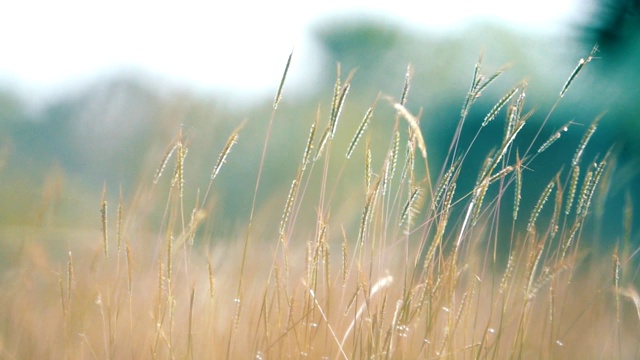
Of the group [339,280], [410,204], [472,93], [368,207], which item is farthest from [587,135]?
[339,280]

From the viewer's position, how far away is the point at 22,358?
184cm

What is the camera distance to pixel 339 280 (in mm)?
2018

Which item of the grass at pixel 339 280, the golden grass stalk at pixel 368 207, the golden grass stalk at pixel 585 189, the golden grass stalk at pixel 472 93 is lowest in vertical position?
the grass at pixel 339 280

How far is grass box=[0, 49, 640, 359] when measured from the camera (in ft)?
4.86

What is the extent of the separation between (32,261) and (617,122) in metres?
4.97

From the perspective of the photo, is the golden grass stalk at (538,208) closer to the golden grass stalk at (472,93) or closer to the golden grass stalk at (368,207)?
the golden grass stalk at (472,93)

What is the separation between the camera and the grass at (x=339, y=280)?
1482 mm

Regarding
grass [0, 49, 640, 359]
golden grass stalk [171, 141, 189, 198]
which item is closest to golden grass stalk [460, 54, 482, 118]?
grass [0, 49, 640, 359]

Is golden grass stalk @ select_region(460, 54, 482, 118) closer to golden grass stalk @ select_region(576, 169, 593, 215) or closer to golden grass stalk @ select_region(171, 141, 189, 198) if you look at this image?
golden grass stalk @ select_region(576, 169, 593, 215)

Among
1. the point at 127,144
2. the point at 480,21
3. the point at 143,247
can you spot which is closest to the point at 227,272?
the point at 143,247

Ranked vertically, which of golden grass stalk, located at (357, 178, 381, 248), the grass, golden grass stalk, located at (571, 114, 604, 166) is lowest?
the grass

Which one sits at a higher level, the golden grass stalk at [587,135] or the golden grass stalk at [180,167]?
the golden grass stalk at [587,135]

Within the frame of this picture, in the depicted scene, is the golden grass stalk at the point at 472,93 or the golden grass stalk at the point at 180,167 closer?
the golden grass stalk at the point at 180,167

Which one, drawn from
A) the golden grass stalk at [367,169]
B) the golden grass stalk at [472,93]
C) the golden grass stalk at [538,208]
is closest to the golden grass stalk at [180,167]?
the golden grass stalk at [367,169]
